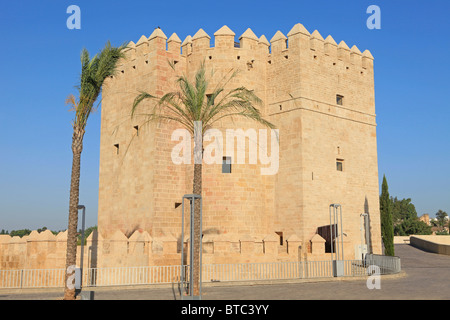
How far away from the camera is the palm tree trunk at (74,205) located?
14302mm

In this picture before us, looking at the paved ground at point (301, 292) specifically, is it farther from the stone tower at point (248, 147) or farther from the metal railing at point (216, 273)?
the stone tower at point (248, 147)

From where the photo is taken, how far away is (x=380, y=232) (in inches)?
1158

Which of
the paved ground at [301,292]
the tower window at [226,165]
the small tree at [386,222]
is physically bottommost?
the paved ground at [301,292]

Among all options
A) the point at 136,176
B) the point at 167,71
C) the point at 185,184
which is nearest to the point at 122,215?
the point at 136,176

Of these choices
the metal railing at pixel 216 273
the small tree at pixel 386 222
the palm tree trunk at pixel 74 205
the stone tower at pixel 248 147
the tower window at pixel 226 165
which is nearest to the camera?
the palm tree trunk at pixel 74 205

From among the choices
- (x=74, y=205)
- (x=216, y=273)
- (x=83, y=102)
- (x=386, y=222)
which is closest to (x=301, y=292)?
(x=216, y=273)

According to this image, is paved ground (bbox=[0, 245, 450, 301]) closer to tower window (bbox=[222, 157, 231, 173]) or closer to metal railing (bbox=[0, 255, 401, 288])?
metal railing (bbox=[0, 255, 401, 288])

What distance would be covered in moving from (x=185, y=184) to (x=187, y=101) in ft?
33.2

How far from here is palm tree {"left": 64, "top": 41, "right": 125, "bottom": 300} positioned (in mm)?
14711

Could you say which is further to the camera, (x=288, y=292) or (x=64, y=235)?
(x=64, y=235)

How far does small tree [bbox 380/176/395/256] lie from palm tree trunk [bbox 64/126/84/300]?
2078 centimetres

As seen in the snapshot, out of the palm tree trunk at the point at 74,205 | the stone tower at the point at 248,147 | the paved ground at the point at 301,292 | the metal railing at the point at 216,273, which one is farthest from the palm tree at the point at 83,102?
the stone tower at the point at 248,147

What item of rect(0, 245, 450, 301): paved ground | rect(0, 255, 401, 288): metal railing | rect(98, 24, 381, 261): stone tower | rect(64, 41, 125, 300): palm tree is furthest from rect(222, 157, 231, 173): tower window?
rect(64, 41, 125, 300): palm tree
